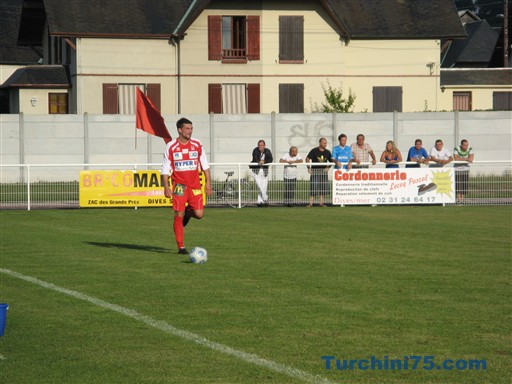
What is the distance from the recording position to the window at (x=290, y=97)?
47438 mm

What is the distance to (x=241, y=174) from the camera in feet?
92.1

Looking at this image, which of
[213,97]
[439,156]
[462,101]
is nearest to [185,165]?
[439,156]

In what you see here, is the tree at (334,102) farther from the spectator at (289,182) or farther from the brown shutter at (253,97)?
the spectator at (289,182)

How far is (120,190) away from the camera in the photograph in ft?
88.3

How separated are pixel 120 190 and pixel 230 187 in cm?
294

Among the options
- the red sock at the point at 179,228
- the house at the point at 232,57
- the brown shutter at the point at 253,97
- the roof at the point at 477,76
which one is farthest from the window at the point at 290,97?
the red sock at the point at 179,228

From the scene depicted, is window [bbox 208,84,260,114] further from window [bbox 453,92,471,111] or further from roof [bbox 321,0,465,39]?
window [bbox 453,92,471,111]

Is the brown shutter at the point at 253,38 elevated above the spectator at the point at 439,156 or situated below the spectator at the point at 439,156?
above

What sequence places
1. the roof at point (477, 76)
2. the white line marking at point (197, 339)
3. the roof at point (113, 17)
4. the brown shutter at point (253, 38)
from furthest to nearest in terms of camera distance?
1. the roof at point (477, 76)
2. the brown shutter at point (253, 38)
3. the roof at point (113, 17)
4. the white line marking at point (197, 339)

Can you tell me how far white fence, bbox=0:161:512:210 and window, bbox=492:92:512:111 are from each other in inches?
1141

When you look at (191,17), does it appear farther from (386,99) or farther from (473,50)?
(473,50)

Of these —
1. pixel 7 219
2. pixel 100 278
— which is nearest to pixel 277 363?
pixel 100 278

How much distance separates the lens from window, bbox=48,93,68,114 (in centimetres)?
4847

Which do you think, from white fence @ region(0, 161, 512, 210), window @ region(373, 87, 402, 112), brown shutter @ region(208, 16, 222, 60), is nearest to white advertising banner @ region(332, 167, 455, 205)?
white fence @ region(0, 161, 512, 210)
